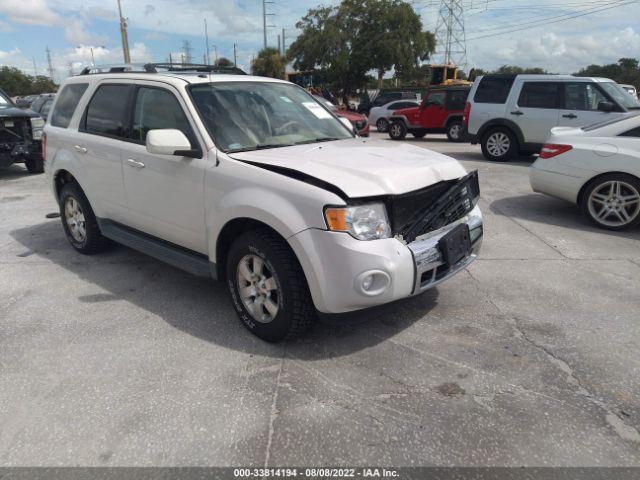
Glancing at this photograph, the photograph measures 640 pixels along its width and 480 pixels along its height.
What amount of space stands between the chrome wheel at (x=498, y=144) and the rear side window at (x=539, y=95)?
2.63 feet

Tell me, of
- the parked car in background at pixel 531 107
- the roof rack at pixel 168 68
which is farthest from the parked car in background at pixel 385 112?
the roof rack at pixel 168 68

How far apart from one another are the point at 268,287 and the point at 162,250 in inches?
49.5

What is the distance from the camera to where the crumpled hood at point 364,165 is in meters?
2.96

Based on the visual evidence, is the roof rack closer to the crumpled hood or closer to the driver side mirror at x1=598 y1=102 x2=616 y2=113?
the crumpled hood

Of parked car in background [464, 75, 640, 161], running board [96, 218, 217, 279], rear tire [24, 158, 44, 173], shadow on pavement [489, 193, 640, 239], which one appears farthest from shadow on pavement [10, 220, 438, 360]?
parked car in background [464, 75, 640, 161]

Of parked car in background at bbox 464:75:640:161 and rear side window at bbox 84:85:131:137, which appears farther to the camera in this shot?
parked car in background at bbox 464:75:640:161

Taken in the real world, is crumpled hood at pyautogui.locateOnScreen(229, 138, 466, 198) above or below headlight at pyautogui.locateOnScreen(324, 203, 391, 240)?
above

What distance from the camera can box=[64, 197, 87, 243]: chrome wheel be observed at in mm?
5141

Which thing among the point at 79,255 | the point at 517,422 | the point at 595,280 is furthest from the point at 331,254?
the point at 79,255

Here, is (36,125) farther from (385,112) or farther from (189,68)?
(385,112)

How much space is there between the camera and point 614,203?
5973 mm

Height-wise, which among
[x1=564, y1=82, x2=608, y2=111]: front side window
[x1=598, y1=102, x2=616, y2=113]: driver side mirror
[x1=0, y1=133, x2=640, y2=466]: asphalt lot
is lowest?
[x1=0, y1=133, x2=640, y2=466]: asphalt lot

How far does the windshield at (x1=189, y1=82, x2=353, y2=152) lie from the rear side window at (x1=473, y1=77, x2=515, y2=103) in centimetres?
804

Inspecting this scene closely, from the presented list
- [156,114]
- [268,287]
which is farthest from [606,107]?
[268,287]
